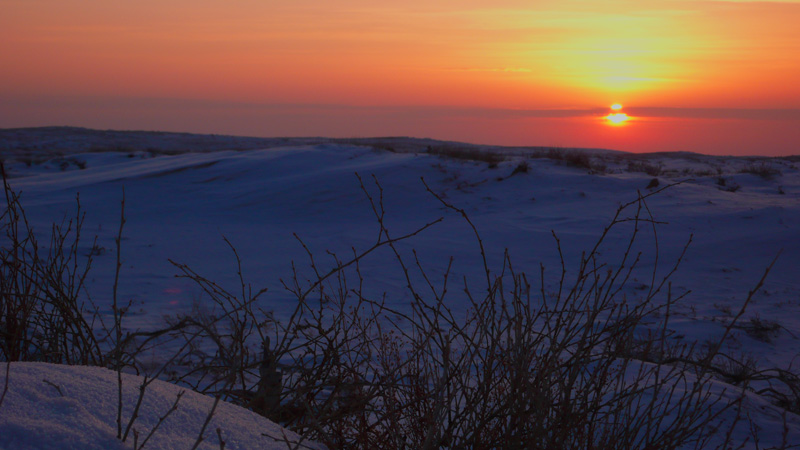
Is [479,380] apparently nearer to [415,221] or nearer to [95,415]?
[95,415]

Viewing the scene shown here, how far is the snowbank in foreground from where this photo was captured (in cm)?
132

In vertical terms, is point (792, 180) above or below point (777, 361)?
above

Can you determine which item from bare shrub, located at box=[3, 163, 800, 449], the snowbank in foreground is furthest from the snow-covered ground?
the snowbank in foreground

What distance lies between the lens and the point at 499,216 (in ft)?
35.2

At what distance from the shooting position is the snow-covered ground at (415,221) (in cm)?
661

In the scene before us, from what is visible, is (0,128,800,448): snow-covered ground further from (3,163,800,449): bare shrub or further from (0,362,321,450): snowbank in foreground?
(0,362,321,450): snowbank in foreground

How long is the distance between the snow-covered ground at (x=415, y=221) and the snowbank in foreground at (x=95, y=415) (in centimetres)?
315

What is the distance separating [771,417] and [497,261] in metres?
4.80

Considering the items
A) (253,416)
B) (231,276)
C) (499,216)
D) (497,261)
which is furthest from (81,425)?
(499,216)

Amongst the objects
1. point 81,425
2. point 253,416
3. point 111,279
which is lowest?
point 111,279

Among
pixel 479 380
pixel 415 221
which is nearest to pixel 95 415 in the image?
pixel 479 380

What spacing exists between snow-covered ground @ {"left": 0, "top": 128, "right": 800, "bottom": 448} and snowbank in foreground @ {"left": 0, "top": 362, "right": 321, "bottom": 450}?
10.3 ft

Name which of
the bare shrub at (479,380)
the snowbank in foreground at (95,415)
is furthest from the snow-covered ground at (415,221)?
the snowbank in foreground at (95,415)

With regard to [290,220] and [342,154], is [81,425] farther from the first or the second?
[342,154]
